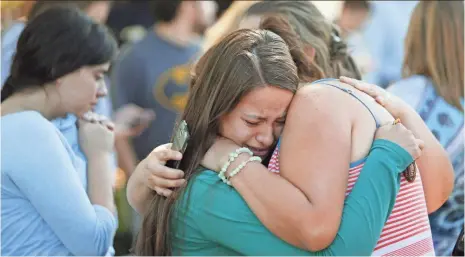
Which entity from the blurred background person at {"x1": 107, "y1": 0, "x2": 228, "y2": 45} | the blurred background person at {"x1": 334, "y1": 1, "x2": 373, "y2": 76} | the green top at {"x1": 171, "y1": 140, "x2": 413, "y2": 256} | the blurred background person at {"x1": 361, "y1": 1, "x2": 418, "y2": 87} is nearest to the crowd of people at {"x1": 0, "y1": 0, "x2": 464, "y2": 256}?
the green top at {"x1": 171, "y1": 140, "x2": 413, "y2": 256}

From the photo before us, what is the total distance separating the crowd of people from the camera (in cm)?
202

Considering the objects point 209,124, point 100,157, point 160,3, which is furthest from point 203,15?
point 209,124

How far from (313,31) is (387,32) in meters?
3.74

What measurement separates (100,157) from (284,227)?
108 cm

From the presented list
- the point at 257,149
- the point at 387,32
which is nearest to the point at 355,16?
the point at 387,32

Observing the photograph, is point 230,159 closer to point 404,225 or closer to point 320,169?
point 320,169

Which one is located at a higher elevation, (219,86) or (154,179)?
(219,86)

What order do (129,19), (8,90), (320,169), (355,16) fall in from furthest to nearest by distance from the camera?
(129,19), (355,16), (8,90), (320,169)

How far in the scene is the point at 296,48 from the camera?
260cm

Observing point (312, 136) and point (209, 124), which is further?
point (209, 124)

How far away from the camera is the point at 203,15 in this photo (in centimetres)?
606

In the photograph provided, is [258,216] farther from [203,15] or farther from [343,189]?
[203,15]

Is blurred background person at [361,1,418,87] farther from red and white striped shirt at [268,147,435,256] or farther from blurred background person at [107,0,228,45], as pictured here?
red and white striped shirt at [268,147,435,256]

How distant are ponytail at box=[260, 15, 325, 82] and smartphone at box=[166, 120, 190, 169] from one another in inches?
18.6
